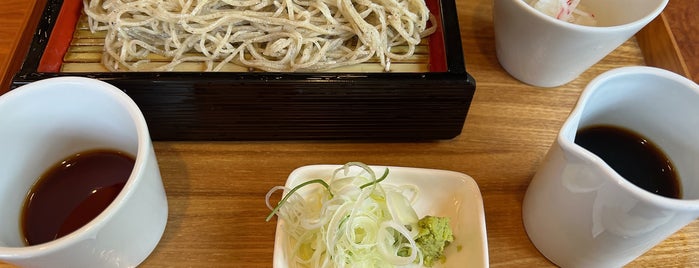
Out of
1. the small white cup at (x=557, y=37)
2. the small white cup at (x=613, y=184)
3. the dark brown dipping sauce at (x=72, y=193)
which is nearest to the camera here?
the small white cup at (x=613, y=184)

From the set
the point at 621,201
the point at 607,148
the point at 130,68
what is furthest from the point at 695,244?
the point at 130,68

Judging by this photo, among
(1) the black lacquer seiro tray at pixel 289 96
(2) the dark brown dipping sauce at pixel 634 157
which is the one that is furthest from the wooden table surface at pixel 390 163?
(2) the dark brown dipping sauce at pixel 634 157

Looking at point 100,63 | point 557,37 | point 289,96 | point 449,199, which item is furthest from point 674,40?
point 100,63

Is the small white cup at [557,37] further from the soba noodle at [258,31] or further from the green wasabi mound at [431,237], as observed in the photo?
the green wasabi mound at [431,237]

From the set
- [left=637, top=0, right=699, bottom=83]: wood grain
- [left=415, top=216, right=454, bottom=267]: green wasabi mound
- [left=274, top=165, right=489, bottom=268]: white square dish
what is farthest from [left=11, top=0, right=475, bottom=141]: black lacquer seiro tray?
[left=637, top=0, right=699, bottom=83]: wood grain

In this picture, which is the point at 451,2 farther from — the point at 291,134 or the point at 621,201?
the point at 621,201

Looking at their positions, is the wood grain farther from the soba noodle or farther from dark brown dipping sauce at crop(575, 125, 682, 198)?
the soba noodle

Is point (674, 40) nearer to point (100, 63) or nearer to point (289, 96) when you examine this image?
point (289, 96)
